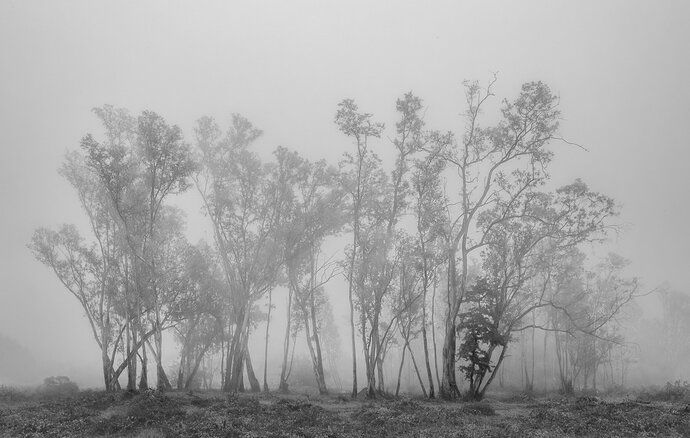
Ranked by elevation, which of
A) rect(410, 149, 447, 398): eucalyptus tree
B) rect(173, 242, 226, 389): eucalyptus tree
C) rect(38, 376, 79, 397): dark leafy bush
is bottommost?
rect(38, 376, 79, 397): dark leafy bush

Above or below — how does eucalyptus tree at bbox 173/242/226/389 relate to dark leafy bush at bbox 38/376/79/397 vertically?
above

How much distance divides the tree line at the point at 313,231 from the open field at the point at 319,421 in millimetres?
8415

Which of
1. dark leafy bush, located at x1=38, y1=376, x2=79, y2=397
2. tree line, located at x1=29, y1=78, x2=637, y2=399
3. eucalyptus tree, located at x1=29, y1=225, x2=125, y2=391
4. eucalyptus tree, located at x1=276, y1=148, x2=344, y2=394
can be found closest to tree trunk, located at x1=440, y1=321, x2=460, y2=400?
tree line, located at x1=29, y1=78, x2=637, y2=399

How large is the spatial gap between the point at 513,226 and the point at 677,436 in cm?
2070

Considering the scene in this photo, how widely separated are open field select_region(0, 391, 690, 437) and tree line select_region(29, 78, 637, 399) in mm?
8415

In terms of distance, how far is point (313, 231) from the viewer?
38.7m

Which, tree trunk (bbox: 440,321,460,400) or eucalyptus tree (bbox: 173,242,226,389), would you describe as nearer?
tree trunk (bbox: 440,321,460,400)

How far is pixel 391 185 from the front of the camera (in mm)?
35750

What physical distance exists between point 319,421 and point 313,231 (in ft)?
71.5

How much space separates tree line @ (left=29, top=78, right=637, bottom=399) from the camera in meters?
30.4

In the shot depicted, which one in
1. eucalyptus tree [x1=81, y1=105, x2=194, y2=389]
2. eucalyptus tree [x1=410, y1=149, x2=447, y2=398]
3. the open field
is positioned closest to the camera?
the open field

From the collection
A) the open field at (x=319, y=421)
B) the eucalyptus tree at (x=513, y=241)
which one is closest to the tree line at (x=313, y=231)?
the eucalyptus tree at (x=513, y=241)

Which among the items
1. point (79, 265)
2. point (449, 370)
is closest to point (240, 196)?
point (79, 265)

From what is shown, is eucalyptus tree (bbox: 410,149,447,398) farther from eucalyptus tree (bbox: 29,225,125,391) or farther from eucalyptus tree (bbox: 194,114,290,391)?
eucalyptus tree (bbox: 29,225,125,391)
